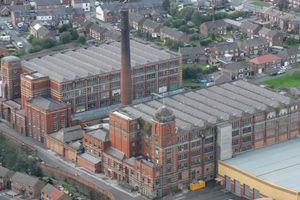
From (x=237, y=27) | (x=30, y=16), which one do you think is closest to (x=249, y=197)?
(x=237, y=27)

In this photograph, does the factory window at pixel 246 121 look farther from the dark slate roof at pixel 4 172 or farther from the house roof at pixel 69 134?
the dark slate roof at pixel 4 172

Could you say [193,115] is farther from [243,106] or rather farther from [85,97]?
[85,97]

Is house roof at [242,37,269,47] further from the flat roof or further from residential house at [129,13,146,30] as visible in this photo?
Answer: the flat roof

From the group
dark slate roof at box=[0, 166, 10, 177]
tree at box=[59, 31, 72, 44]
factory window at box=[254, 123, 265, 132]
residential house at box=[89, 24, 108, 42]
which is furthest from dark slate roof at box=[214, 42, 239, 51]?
dark slate roof at box=[0, 166, 10, 177]

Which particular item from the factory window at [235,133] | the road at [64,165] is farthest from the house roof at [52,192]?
the factory window at [235,133]

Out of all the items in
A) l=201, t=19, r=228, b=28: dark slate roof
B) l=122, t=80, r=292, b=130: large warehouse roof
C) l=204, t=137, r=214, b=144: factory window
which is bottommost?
l=201, t=19, r=228, b=28: dark slate roof
